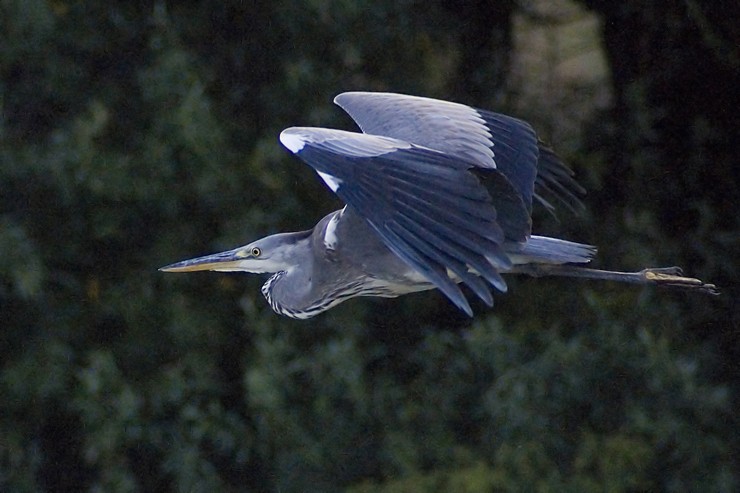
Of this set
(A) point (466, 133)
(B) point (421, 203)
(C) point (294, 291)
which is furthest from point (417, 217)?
(C) point (294, 291)

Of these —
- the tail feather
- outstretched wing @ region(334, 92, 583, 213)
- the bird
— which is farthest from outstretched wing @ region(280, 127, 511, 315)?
the tail feather

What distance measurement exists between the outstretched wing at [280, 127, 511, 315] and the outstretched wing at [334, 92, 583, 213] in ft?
0.76

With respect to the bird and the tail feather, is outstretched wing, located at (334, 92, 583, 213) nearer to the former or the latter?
the bird

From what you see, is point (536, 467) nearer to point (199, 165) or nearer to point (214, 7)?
point (199, 165)

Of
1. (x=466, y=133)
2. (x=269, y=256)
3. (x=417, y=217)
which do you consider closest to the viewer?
(x=417, y=217)

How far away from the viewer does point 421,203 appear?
319cm

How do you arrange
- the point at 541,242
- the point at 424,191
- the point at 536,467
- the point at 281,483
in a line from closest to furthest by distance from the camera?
1. the point at 424,191
2. the point at 541,242
3. the point at 536,467
4. the point at 281,483

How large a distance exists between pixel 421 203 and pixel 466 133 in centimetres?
60

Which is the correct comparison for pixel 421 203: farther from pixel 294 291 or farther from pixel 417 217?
pixel 294 291

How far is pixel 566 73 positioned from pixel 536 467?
4.97 ft

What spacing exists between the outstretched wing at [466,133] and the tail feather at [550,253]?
110 millimetres

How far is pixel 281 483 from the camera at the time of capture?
5645 mm

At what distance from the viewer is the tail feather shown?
3.71 meters

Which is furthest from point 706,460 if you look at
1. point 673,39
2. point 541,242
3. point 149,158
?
point 149,158
